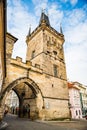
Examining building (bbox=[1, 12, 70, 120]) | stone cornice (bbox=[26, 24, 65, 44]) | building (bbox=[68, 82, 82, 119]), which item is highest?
stone cornice (bbox=[26, 24, 65, 44])

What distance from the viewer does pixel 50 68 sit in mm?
18328

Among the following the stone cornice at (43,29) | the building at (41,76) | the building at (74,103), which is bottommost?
the building at (74,103)

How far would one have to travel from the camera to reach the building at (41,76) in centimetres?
1378

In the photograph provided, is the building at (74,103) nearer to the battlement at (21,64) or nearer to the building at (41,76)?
the building at (41,76)

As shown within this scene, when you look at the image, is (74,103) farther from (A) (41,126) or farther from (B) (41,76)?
(A) (41,126)

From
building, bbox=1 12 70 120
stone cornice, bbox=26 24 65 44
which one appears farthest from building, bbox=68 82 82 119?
stone cornice, bbox=26 24 65 44

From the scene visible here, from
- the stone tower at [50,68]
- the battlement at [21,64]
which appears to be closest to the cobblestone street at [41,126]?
the stone tower at [50,68]

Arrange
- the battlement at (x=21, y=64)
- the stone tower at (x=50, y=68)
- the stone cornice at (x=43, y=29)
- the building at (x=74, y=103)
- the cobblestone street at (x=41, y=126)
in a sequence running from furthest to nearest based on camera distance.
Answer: the building at (x=74, y=103)
the stone cornice at (x=43, y=29)
the stone tower at (x=50, y=68)
the battlement at (x=21, y=64)
the cobblestone street at (x=41, y=126)

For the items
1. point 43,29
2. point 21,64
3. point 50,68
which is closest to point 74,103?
point 50,68

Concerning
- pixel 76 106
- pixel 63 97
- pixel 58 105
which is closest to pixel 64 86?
pixel 63 97

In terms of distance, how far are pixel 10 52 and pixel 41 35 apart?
339 inches

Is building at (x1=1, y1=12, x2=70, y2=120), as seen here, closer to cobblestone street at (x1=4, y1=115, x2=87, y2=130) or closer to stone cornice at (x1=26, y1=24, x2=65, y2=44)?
stone cornice at (x1=26, y1=24, x2=65, y2=44)

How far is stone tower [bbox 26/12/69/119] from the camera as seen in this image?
15859 millimetres

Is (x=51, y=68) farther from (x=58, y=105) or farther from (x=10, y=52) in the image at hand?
(x=10, y=52)
